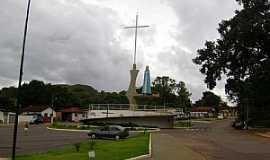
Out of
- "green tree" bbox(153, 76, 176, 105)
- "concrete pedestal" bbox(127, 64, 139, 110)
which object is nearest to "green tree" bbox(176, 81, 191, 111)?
"green tree" bbox(153, 76, 176, 105)

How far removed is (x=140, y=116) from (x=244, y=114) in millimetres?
27118

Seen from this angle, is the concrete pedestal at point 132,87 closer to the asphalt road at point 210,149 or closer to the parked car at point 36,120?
the parked car at point 36,120

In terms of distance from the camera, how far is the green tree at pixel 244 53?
2510 inches

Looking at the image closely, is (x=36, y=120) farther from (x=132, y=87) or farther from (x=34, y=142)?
(x=34, y=142)

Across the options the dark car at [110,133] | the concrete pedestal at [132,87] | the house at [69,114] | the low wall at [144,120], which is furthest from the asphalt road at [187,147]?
the house at [69,114]

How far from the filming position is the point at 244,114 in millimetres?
97750

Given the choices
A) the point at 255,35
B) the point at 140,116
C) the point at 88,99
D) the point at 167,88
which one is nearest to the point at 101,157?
the point at 255,35

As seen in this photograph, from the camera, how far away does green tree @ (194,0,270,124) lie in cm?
6375

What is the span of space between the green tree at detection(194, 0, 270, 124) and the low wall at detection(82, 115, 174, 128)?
15285 millimetres

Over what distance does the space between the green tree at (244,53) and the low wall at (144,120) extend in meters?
15.3

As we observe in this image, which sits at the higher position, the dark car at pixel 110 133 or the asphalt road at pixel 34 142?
the dark car at pixel 110 133

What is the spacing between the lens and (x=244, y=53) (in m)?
67.2

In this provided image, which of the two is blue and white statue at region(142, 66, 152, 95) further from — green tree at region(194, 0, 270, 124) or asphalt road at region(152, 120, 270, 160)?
asphalt road at region(152, 120, 270, 160)

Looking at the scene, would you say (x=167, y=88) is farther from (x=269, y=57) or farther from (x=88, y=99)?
(x=269, y=57)
